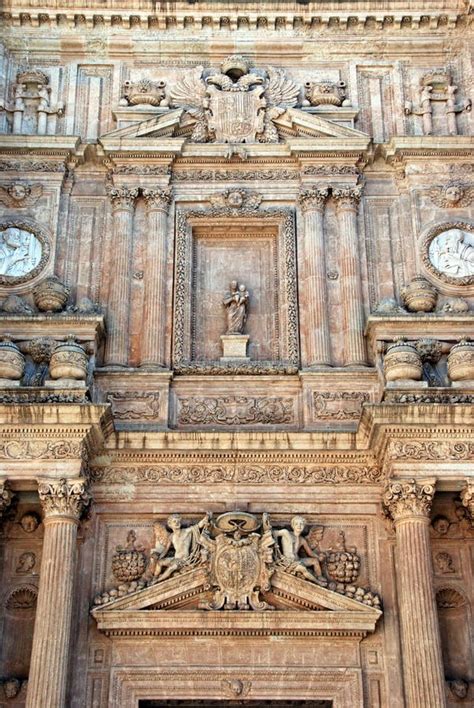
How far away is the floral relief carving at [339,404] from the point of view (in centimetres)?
1443

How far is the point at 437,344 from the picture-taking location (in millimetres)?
14633

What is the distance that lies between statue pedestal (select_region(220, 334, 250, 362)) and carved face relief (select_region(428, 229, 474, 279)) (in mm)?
3081

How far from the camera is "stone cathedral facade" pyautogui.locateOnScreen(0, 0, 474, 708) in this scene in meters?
13.0

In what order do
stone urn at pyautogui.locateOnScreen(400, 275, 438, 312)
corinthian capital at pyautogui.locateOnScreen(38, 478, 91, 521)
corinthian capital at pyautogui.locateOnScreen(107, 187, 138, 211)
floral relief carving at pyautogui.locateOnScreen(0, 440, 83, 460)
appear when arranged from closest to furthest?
corinthian capital at pyautogui.locateOnScreen(38, 478, 91, 521), floral relief carving at pyautogui.locateOnScreen(0, 440, 83, 460), stone urn at pyautogui.locateOnScreen(400, 275, 438, 312), corinthian capital at pyautogui.locateOnScreen(107, 187, 138, 211)

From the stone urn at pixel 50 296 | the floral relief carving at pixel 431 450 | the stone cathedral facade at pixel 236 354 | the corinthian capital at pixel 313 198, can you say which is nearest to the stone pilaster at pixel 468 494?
the stone cathedral facade at pixel 236 354

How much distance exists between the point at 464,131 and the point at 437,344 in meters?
4.13

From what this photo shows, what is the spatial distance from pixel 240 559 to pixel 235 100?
24.7 feet

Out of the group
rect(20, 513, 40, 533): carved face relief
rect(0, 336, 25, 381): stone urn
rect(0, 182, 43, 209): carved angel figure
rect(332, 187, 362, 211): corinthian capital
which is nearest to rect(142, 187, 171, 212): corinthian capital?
rect(0, 182, 43, 209): carved angel figure

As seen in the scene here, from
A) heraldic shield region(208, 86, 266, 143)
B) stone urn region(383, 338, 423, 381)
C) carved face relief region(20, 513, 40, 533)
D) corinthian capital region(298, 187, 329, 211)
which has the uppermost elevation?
heraldic shield region(208, 86, 266, 143)

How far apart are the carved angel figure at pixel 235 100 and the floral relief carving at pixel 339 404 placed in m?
4.48

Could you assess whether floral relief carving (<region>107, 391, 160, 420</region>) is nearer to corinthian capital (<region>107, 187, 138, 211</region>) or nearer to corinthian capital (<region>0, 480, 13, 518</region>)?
corinthian capital (<region>0, 480, 13, 518</region>)

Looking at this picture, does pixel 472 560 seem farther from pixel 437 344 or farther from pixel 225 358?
pixel 225 358

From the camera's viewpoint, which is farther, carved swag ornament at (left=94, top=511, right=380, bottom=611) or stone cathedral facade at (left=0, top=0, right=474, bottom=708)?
carved swag ornament at (left=94, top=511, right=380, bottom=611)

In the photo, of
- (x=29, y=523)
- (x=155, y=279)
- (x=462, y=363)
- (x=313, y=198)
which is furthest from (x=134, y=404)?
(x=462, y=363)
